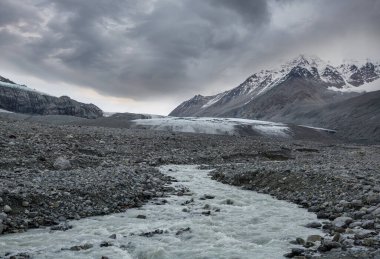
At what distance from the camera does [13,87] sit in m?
176

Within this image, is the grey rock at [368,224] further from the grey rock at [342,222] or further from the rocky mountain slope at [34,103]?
the rocky mountain slope at [34,103]

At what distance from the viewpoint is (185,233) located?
14.0 meters

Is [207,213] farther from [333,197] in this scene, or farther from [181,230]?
[333,197]

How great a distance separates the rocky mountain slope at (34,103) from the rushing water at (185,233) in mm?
160847

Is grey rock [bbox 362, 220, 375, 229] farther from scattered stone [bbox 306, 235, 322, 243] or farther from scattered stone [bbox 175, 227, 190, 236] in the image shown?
scattered stone [bbox 175, 227, 190, 236]

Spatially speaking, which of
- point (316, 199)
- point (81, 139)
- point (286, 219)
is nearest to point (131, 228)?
point (286, 219)

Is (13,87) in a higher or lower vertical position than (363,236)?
higher

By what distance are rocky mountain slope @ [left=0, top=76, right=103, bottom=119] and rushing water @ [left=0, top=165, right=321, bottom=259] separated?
528 ft

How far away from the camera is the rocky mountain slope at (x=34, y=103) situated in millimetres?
168000

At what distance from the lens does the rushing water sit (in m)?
11.7

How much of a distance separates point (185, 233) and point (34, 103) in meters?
178

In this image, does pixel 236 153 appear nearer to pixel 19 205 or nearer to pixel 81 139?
pixel 81 139

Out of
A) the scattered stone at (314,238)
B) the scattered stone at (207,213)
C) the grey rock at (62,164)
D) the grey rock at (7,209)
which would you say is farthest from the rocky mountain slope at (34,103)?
the scattered stone at (314,238)

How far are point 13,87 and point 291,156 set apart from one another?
509ft
